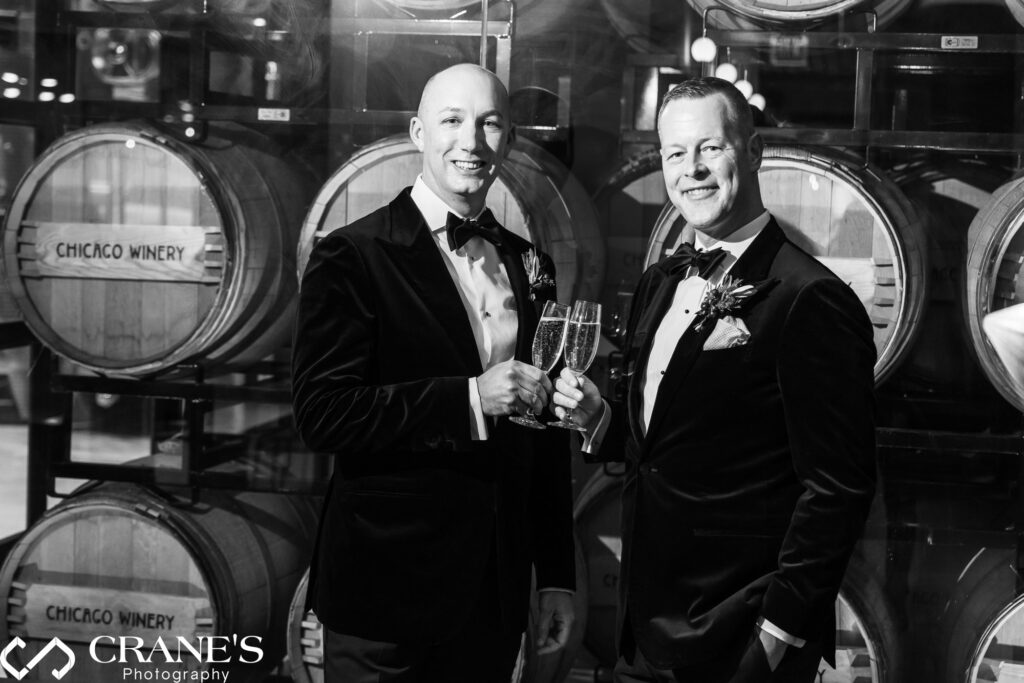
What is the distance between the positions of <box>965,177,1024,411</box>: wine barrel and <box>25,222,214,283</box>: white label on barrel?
2175 millimetres

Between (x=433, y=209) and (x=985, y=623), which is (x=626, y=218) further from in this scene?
(x=985, y=623)

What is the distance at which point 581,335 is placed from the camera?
79.5 inches

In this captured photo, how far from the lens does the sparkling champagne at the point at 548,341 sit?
2016 mm

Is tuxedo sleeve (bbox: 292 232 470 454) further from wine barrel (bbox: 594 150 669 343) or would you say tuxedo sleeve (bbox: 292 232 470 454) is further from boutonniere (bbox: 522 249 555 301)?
wine barrel (bbox: 594 150 669 343)

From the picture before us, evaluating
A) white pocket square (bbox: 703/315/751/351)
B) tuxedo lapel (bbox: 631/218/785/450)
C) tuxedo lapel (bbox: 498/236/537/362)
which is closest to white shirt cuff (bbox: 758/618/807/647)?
tuxedo lapel (bbox: 631/218/785/450)

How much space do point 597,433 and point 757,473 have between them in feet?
1.29

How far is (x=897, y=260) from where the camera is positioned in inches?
108

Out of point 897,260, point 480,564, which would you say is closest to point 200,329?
point 480,564

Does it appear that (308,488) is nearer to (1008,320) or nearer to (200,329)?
(200,329)

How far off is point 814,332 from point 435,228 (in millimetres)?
832

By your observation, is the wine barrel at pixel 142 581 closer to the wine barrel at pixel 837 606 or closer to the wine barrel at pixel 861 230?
the wine barrel at pixel 837 606

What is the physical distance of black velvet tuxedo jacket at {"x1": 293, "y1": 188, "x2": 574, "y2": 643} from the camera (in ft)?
6.80

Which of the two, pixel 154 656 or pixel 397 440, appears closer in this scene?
pixel 397 440

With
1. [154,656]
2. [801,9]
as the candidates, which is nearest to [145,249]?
[154,656]
